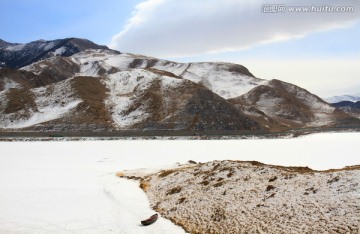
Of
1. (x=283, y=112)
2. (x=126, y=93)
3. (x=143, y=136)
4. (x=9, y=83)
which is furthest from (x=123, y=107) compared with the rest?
(x=283, y=112)

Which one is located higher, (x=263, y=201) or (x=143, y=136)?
(x=143, y=136)

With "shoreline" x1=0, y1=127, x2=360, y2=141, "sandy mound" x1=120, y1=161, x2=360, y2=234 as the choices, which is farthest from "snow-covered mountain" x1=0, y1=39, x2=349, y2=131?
"sandy mound" x1=120, y1=161, x2=360, y2=234

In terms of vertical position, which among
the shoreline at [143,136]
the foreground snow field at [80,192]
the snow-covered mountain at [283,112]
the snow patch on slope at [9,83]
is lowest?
the foreground snow field at [80,192]

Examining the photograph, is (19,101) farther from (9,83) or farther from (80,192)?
(80,192)

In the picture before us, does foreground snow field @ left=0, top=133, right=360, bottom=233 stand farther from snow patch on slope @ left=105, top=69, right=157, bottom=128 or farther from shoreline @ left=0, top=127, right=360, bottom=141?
snow patch on slope @ left=105, top=69, right=157, bottom=128

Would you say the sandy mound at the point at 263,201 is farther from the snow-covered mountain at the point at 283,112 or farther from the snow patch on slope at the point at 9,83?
the snow patch on slope at the point at 9,83

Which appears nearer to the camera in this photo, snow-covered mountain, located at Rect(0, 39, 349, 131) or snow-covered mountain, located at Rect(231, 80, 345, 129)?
snow-covered mountain, located at Rect(0, 39, 349, 131)

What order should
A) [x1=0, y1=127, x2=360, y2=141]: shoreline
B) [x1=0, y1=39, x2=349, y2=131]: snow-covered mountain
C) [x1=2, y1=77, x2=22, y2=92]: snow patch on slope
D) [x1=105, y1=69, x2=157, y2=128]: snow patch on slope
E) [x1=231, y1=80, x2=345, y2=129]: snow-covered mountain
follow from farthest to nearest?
[x1=2, y1=77, x2=22, y2=92]: snow patch on slope
[x1=231, y1=80, x2=345, y2=129]: snow-covered mountain
[x1=105, y1=69, x2=157, y2=128]: snow patch on slope
[x1=0, y1=39, x2=349, y2=131]: snow-covered mountain
[x1=0, y1=127, x2=360, y2=141]: shoreline

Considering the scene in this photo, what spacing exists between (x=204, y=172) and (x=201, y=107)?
92301 millimetres

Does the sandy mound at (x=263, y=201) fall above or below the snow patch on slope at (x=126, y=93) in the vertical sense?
below

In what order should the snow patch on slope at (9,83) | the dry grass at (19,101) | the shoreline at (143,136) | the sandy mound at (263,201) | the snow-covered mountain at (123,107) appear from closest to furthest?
the sandy mound at (263,201), the shoreline at (143,136), the snow-covered mountain at (123,107), the dry grass at (19,101), the snow patch on slope at (9,83)

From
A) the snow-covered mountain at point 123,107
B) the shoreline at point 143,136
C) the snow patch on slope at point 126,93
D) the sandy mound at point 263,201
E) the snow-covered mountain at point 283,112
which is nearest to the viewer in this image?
the sandy mound at point 263,201

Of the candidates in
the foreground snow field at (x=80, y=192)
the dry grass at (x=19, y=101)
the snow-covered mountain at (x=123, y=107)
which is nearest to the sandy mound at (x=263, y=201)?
the foreground snow field at (x=80, y=192)

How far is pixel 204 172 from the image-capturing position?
25.6 m
